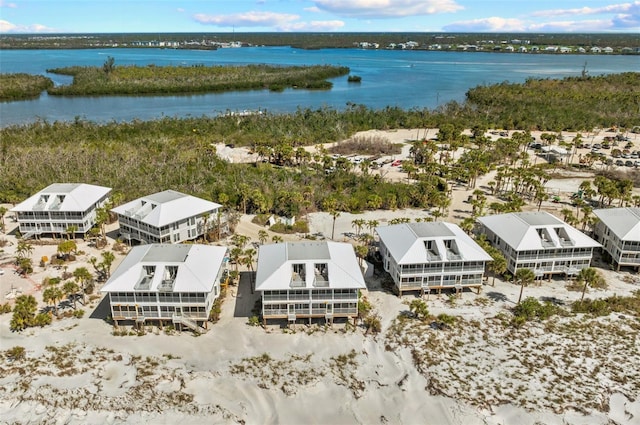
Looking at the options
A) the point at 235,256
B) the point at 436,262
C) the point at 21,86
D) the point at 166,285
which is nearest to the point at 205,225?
the point at 235,256

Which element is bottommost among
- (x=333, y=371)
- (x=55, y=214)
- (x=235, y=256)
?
(x=333, y=371)

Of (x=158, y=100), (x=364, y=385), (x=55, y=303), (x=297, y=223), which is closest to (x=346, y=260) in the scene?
(x=364, y=385)

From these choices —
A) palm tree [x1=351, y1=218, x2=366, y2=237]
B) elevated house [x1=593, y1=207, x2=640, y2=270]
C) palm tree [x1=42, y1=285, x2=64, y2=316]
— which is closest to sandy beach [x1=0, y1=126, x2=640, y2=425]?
palm tree [x1=42, y1=285, x2=64, y2=316]

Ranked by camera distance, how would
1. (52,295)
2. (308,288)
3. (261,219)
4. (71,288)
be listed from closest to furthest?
(308,288)
(52,295)
(71,288)
(261,219)

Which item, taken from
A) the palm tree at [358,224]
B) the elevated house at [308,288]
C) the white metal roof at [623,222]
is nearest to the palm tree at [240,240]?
the elevated house at [308,288]

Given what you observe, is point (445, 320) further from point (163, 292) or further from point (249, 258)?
point (163, 292)

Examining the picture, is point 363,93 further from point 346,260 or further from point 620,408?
point 620,408
